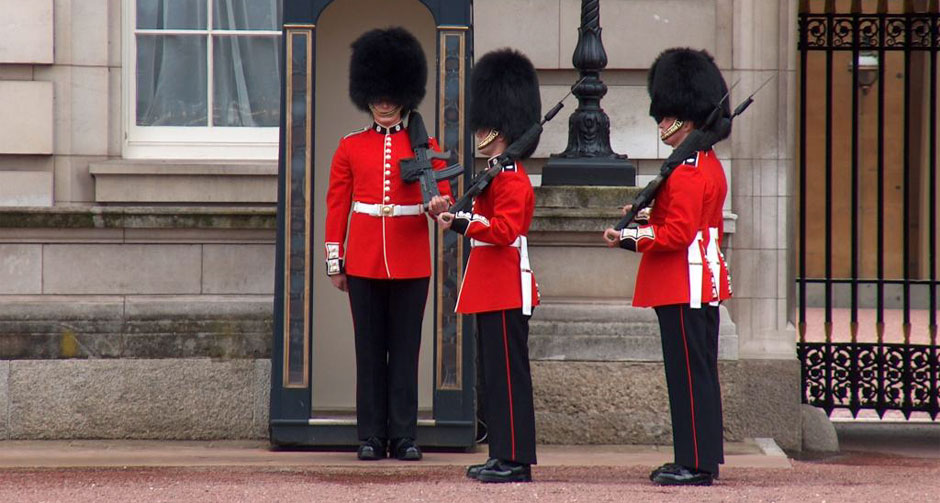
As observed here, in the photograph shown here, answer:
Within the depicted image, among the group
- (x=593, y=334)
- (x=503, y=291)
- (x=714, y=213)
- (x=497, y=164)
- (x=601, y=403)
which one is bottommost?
(x=601, y=403)

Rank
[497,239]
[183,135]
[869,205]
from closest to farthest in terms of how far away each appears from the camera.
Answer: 1. [497,239]
2. [183,135]
3. [869,205]

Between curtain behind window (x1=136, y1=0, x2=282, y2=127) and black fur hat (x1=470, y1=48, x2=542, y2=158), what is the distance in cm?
170

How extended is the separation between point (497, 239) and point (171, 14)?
8.42 feet

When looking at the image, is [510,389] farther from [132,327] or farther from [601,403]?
[132,327]

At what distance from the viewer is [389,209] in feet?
19.4

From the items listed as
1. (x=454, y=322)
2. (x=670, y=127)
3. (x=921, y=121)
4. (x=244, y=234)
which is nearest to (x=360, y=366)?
(x=454, y=322)

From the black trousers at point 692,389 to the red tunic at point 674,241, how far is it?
→ 0.20 feet

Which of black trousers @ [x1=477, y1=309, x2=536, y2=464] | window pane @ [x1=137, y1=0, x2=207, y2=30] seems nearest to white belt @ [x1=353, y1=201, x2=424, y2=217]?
black trousers @ [x1=477, y1=309, x2=536, y2=464]

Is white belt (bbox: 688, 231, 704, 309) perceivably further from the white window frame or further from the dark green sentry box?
the white window frame

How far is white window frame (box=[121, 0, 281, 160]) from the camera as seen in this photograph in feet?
23.0

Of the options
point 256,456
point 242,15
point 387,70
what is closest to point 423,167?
point 387,70

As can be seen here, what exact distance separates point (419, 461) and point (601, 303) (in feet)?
4.24

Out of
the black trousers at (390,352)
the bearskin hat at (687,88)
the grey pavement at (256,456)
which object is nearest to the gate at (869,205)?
the grey pavement at (256,456)

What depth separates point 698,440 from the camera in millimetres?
5340
